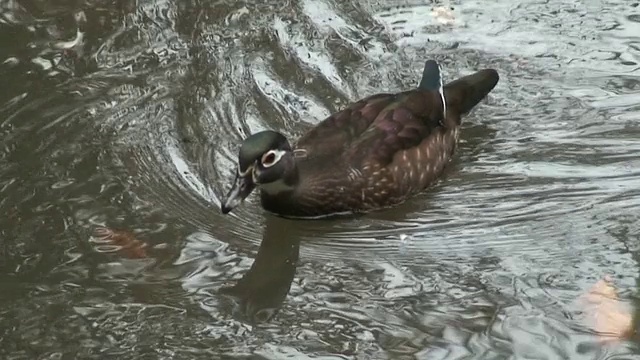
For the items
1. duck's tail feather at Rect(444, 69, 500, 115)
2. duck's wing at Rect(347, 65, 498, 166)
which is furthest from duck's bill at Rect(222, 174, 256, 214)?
duck's tail feather at Rect(444, 69, 500, 115)

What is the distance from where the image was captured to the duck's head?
5.87 metres

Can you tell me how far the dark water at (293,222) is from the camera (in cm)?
536

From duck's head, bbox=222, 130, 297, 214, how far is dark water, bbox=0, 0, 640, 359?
26cm

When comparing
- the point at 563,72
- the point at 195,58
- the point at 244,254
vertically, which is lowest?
the point at 244,254

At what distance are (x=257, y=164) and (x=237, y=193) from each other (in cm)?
17

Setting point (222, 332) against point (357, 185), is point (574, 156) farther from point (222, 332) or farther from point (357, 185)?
point (222, 332)

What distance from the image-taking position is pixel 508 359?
512 centimetres

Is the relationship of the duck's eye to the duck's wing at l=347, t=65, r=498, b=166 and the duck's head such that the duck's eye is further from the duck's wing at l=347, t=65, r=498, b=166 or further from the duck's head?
the duck's wing at l=347, t=65, r=498, b=166

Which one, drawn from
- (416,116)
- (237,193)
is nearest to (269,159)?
(237,193)

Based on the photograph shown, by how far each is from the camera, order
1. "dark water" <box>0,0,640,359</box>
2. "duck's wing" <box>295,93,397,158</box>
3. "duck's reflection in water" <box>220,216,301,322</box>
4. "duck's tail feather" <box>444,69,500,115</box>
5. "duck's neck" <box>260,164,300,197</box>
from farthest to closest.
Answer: "duck's tail feather" <box>444,69,500,115</box> → "duck's wing" <box>295,93,397,158</box> → "duck's neck" <box>260,164,300,197</box> → "duck's reflection in water" <box>220,216,301,322</box> → "dark water" <box>0,0,640,359</box>

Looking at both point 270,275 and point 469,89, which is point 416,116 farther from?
point 270,275

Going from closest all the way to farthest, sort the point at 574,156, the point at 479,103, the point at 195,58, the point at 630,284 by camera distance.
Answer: the point at 630,284, the point at 574,156, the point at 479,103, the point at 195,58

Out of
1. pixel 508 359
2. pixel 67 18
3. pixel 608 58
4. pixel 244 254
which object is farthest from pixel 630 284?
pixel 67 18

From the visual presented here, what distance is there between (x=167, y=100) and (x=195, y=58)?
0.52 m
